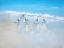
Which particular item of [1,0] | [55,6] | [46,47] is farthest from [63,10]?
[1,0]

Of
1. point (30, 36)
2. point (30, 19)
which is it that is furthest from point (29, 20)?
point (30, 36)

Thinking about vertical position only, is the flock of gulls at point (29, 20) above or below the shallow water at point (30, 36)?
above

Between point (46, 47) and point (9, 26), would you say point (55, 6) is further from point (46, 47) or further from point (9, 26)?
point (9, 26)

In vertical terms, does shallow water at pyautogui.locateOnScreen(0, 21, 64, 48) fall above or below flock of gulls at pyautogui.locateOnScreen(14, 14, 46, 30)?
below


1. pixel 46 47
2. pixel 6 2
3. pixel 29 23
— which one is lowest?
pixel 46 47

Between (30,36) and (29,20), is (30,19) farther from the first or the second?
(30,36)

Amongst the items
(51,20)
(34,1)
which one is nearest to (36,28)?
(51,20)

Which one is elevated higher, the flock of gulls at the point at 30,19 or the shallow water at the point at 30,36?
the flock of gulls at the point at 30,19

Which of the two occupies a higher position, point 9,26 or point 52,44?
point 9,26

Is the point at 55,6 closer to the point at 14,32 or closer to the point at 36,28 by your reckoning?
the point at 36,28

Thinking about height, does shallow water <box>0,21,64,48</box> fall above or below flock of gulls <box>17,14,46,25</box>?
below

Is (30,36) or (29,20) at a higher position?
(29,20)
